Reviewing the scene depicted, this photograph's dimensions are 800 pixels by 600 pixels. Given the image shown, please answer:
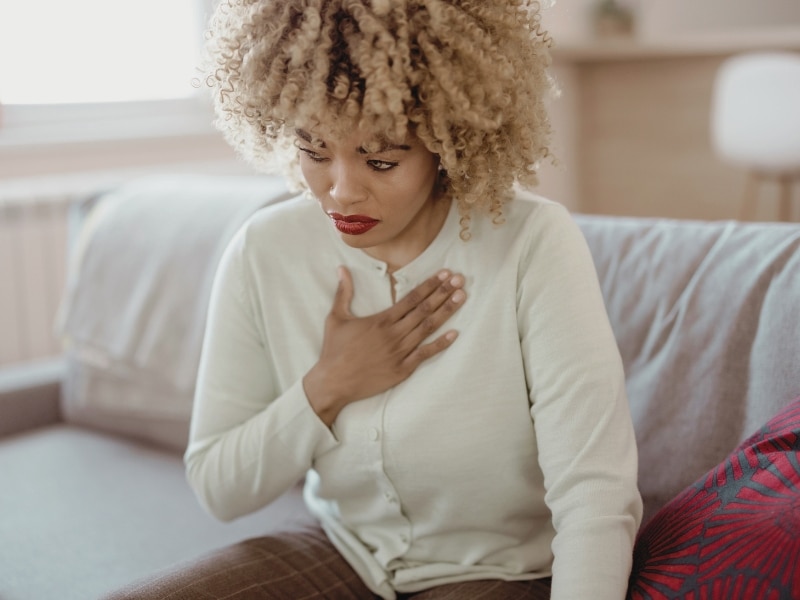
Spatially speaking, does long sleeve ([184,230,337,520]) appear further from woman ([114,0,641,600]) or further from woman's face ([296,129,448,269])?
woman's face ([296,129,448,269])

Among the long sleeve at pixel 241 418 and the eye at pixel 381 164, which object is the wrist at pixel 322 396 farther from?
the eye at pixel 381 164

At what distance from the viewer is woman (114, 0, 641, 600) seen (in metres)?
0.99

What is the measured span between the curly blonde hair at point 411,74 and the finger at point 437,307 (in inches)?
3.3

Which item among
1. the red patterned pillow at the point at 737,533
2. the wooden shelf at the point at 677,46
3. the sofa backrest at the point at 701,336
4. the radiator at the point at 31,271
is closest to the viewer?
the red patterned pillow at the point at 737,533

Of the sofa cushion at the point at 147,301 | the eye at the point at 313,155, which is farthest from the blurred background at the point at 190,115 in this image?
the eye at the point at 313,155

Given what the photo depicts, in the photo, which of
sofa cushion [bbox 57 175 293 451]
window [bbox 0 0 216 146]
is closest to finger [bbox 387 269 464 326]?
sofa cushion [bbox 57 175 293 451]

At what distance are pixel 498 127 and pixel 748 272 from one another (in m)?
0.44

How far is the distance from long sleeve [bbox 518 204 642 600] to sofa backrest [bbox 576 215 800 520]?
0.26m

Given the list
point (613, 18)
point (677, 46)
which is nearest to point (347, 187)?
point (677, 46)

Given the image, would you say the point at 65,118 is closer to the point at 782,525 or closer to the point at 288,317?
the point at 288,317

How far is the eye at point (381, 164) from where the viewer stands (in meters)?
1.04

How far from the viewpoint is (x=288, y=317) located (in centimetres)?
123

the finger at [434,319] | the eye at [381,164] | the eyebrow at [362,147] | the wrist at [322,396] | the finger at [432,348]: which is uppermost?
the eyebrow at [362,147]

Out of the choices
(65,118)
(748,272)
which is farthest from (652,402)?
(65,118)
